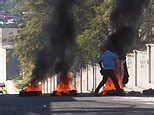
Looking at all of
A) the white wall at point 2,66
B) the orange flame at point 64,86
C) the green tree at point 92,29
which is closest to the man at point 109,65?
the orange flame at point 64,86

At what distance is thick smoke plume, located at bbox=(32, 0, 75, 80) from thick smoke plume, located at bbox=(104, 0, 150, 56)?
5.13ft

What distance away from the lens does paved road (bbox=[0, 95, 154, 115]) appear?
51.5 ft

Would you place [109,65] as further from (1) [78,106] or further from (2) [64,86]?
(1) [78,106]

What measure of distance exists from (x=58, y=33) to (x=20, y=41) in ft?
106

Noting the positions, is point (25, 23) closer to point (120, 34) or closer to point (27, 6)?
point (27, 6)

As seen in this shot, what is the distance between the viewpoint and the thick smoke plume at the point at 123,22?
978 inches

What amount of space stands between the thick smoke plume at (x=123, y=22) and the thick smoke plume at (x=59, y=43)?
156cm

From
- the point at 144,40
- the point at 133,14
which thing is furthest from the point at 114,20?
the point at 144,40

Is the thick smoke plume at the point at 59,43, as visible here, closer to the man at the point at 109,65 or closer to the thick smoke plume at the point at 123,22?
the thick smoke plume at the point at 123,22

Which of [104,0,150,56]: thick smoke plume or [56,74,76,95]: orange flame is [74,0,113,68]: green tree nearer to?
[104,0,150,56]: thick smoke plume

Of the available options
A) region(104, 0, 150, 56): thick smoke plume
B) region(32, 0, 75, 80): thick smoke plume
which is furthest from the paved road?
region(104, 0, 150, 56): thick smoke plume

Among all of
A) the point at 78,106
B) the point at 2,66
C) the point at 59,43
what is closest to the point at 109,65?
the point at 59,43

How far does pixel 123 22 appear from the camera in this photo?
1053 inches

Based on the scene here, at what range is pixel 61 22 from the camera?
80.4 ft
